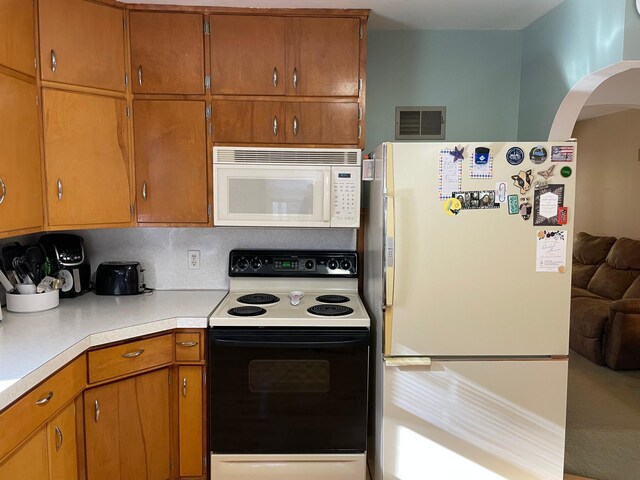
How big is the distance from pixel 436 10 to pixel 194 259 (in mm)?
1891

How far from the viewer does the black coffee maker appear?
2.48 meters

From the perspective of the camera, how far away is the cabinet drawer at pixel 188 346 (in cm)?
222

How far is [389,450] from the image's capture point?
2.15 m

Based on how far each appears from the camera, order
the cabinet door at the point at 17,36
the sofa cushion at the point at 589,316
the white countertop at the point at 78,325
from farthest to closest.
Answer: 1. the sofa cushion at the point at 589,316
2. the cabinet door at the point at 17,36
3. the white countertop at the point at 78,325

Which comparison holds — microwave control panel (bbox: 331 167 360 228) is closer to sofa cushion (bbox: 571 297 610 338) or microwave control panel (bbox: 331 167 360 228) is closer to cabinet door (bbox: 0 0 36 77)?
cabinet door (bbox: 0 0 36 77)

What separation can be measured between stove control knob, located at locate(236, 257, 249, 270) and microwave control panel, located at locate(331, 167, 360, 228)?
59 centimetres

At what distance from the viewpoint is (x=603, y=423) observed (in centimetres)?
310

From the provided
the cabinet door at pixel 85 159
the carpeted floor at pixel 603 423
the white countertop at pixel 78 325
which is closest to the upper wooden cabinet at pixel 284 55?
the cabinet door at pixel 85 159

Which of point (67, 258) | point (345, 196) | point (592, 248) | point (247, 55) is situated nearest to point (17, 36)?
point (247, 55)

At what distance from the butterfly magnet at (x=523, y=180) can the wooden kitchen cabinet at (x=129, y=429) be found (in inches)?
69.2

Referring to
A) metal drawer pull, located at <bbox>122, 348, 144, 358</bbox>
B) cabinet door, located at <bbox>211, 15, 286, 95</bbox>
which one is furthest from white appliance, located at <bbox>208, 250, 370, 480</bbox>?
cabinet door, located at <bbox>211, 15, 286, 95</bbox>

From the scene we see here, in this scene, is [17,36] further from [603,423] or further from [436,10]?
[603,423]

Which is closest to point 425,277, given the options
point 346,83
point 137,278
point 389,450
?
point 389,450

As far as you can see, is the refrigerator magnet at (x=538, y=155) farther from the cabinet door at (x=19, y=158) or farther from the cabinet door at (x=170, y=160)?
the cabinet door at (x=19, y=158)
